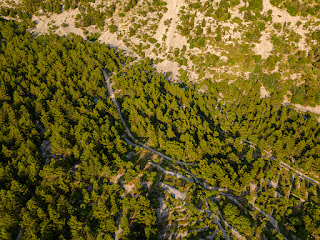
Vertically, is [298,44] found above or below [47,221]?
above

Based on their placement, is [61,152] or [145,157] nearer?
[61,152]

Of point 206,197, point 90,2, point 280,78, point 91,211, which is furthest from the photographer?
point 90,2

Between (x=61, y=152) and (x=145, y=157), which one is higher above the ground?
(x=61, y=152)

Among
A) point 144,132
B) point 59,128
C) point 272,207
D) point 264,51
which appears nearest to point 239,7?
point 264,51

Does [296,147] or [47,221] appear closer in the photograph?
[47,221]

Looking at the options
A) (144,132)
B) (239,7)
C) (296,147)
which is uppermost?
(239,7)

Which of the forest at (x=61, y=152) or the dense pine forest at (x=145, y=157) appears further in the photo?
the dense pine forest at (x=145, y=157)

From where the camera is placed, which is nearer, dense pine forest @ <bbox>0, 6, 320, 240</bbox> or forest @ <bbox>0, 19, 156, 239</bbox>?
forest @ <bbox>0, 19, 156, 239</bbox>

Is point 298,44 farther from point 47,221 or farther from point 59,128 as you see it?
point 47,221
